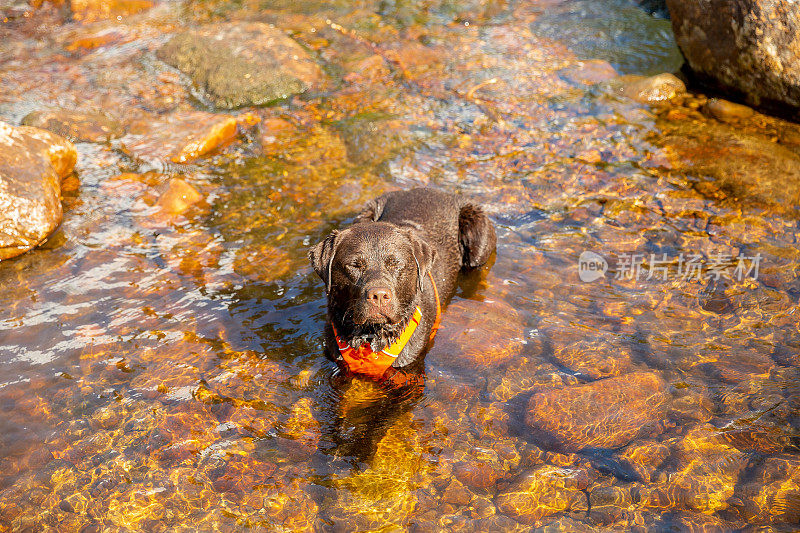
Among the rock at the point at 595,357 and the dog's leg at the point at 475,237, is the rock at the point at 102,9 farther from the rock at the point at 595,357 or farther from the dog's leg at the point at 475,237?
the rock at the point at 595,357

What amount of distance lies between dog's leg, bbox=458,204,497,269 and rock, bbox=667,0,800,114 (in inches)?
191

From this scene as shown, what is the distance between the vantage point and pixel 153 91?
32.4 ft

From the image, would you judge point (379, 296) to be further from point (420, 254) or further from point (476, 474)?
point (476, 474)

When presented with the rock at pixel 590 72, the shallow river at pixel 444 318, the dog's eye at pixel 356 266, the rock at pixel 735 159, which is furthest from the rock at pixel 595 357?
the rock at pixel 590 72

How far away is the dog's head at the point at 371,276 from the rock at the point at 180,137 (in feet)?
13.2

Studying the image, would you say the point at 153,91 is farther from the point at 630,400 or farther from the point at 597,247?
the point at 630,400

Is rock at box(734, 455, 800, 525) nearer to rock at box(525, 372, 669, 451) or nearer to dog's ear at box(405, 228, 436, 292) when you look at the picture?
rock at box(525, 372, 669, 451)

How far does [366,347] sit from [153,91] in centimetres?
686

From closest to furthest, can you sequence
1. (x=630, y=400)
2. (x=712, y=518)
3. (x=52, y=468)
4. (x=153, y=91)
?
(x=712, y=518) < (x=52, y=468) < (x=630, y=400) < (x=153, y=91)

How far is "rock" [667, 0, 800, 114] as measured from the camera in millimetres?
8250

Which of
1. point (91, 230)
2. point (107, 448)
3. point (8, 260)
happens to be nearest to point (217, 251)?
point (91, 230)

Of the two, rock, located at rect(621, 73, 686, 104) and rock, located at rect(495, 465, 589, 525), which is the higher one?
rock, located at rect(621, 73, 686, 104)

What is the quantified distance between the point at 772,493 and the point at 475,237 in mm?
3499

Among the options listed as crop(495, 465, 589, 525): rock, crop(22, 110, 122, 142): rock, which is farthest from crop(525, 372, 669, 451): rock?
crop(22, 110, 122, 142): rock
